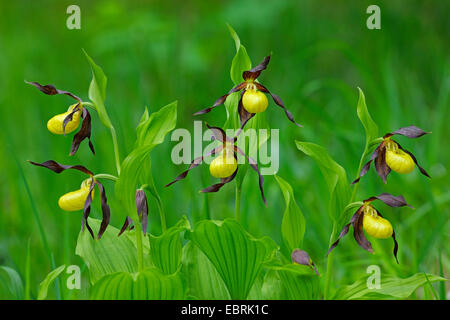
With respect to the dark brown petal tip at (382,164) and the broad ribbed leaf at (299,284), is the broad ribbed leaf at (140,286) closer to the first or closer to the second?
the broad ribbed leaf at (299,284)

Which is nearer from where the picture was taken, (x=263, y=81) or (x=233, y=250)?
(x=233, y=250)

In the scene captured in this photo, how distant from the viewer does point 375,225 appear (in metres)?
0.72

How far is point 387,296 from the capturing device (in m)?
0.78

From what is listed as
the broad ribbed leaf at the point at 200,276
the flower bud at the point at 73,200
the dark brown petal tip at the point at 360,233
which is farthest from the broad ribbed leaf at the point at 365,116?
the flower bud at the point at 73,200

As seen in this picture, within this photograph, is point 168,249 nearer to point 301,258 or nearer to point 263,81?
point 301,258

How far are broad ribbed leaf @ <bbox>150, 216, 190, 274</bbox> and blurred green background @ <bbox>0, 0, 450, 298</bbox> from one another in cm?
18

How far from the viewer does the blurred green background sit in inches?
54.0

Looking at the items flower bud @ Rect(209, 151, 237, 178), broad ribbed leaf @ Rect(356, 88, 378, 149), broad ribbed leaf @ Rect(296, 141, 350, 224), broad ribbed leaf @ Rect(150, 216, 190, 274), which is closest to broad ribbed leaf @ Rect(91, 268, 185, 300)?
broad ribbed leaf @ Rect(150, 216, 190, 274)

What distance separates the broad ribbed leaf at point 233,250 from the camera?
76 cm

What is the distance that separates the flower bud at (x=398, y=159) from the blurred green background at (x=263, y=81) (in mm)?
376

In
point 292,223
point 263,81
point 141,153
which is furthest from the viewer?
point 263,81

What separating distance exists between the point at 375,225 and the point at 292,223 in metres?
0.14

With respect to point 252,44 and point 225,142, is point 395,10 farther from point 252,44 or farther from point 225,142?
point 225,142

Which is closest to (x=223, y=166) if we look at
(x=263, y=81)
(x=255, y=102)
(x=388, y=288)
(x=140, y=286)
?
(x=255, y=102)
